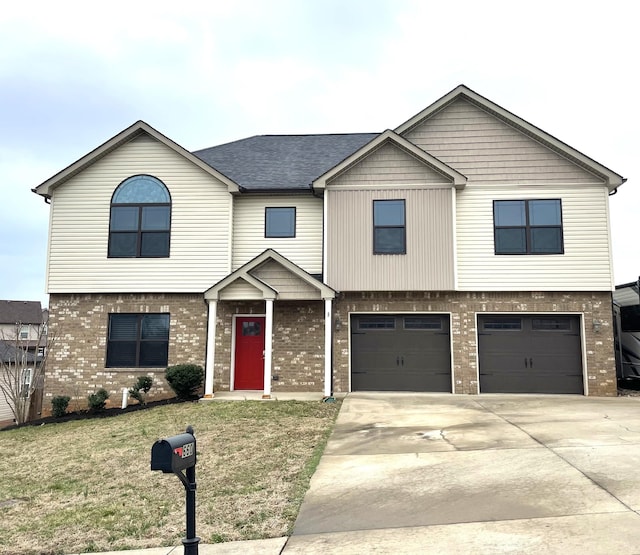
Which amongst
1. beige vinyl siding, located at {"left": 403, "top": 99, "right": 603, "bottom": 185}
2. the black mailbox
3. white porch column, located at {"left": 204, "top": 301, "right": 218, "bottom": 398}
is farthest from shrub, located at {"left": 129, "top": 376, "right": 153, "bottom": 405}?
the black mailbox

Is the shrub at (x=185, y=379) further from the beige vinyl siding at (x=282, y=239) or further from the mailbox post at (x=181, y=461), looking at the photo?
the mailbox post at (x=181, y=461)

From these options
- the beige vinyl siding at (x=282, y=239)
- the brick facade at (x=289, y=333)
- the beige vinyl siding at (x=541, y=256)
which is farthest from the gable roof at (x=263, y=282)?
the beige vinyl siding at (x=541, y=256)

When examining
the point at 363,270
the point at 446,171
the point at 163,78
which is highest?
the point at 163,78

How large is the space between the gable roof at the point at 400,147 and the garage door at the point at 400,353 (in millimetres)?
4001

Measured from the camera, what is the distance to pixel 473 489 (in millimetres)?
5746

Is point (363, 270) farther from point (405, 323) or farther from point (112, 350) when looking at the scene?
point (112, 350)

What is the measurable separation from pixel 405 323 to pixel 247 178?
22.2ft

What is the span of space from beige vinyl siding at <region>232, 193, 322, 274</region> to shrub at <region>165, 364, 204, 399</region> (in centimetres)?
329

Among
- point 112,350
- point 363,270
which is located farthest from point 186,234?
point 363,270

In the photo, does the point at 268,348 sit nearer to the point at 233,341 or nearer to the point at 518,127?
the point at 233,341

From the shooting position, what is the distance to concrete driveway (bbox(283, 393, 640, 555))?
4.42 m

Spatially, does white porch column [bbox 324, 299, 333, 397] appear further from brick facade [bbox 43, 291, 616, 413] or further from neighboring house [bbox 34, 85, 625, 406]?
brick facade [bbox 43, 291, 616, 413]

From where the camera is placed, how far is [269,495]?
6094 millimetres

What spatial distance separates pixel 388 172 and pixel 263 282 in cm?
487
